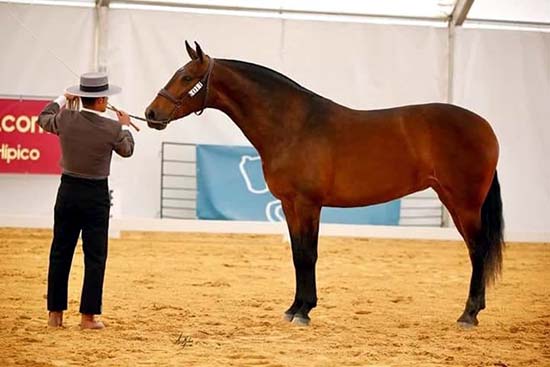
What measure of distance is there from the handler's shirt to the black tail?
256cm

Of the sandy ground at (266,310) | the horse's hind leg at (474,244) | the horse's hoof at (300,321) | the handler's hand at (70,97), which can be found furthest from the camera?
the horse's hind leg at (474,244)

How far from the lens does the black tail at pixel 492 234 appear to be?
6.51 metres

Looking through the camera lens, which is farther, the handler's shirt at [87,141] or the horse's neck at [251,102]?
the horse's neck at [251,102]

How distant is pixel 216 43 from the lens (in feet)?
46.3

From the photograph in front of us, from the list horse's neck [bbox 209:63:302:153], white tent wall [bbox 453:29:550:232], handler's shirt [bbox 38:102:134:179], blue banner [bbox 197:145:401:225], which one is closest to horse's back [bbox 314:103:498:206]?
horse's neck [bbox 209:63:302:153]

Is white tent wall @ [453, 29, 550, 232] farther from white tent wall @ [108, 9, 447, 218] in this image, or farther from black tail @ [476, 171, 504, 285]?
black tail @ [476, 171, 504, 285]

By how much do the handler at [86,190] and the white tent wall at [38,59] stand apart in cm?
793

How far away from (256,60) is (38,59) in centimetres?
321

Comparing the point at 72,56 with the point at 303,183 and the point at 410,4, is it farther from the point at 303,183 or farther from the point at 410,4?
the point at 303,183

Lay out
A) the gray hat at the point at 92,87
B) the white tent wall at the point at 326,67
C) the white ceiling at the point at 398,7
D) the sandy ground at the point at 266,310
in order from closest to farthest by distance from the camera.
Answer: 1. the sandy ground at the point at 266,310
2. the gray hat at the point at 92,87
3. the white tent wall at the point at 326,67
4. the white ceiling at the point at 398,7

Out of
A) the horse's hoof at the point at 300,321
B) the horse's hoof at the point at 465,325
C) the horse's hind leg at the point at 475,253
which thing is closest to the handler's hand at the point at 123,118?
the horse's hoof at the point at 300,321

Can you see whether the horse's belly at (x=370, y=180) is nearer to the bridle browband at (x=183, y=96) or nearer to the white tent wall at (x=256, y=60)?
the bridle browband at (x=183, y=96)

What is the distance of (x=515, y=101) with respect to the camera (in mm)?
14430

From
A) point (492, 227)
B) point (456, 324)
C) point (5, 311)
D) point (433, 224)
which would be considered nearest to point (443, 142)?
point (492, 227)
